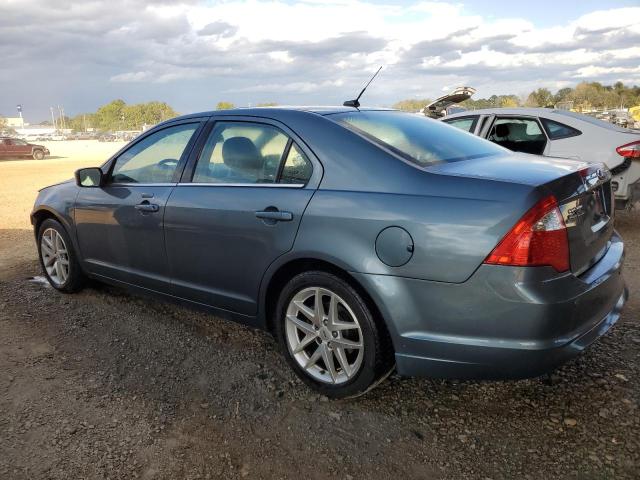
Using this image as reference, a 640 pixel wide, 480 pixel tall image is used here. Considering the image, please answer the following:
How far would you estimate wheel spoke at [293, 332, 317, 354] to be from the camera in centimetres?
302

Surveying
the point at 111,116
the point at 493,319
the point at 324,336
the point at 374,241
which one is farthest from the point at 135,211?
the point at 111,116

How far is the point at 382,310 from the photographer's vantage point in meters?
2.65

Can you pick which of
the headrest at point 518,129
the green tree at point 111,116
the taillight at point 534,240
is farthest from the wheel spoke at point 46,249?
the green tree at point 111,116

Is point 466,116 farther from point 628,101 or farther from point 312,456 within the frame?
point 628,101

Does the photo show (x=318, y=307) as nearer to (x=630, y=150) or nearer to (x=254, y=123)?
(x=254, y=123)

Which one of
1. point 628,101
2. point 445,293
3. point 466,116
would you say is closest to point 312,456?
point 445,293

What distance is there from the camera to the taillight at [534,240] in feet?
7.60

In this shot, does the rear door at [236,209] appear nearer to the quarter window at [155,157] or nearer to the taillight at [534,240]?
the quarter window at [155,157]

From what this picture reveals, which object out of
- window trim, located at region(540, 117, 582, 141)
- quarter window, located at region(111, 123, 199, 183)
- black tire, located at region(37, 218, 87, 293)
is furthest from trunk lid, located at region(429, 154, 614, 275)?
window trim, located at region(540, 117, 582, 141)

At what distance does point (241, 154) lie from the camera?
3.42 meters

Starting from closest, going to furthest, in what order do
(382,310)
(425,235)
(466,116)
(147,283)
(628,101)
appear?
(425,235) → (382,310) → (147,283) → (466,116) → (628,101)

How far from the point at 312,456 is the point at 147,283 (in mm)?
1989

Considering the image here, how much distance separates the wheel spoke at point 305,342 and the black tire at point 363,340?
130 mm

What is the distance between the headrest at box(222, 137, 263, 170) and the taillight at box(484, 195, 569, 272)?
1.58 meters
